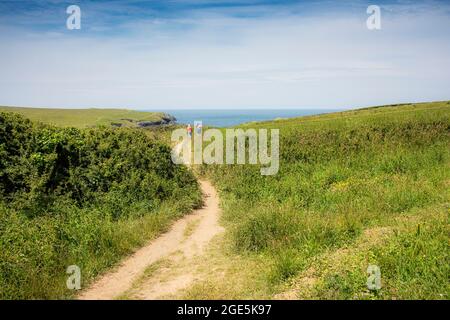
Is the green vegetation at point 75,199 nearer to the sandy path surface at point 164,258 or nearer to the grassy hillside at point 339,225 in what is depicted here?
the sandy path surface at point 164,258

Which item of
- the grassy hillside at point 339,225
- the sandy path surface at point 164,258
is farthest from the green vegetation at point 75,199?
the grassy hillside at point 339,225

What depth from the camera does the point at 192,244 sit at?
10992mm

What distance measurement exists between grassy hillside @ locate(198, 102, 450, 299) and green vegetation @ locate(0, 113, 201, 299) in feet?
8.62

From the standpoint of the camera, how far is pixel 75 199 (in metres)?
12.7

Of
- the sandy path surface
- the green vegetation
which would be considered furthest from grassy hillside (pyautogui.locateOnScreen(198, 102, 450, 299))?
the green vegetation

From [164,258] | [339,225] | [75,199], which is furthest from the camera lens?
[75,199]

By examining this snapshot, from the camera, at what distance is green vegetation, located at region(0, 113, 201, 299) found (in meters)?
8.60

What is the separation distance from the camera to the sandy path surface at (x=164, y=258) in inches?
317

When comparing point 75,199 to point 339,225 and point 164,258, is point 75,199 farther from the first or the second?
point 339,225

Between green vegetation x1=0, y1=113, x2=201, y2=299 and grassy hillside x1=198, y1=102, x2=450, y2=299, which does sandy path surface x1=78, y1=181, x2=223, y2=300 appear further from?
grassy hillside x1=198, y1=102, x2=450, y2=299

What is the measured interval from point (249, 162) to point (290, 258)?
12.0 meters

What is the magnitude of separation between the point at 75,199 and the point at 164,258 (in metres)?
4.65

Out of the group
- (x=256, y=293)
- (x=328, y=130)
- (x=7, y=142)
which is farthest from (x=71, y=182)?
(x=328, y=130)

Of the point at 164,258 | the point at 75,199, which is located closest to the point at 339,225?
the point at 164,258
